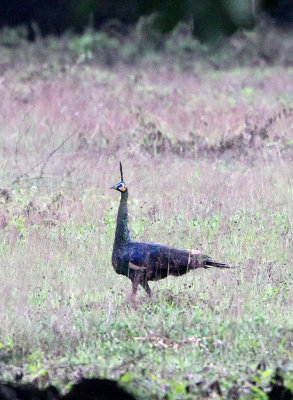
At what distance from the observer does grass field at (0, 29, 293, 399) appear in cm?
467

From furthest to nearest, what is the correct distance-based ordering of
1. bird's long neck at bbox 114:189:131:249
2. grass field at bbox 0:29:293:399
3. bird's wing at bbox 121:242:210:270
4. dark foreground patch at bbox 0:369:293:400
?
bird's long neck at bbox 114:189:131:249
bird's wing at bbox 121:242:210:270
grass field at bbox 0:29:293:399
dark foreground patch at bbox 0:369:293:400

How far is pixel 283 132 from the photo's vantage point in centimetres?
1190

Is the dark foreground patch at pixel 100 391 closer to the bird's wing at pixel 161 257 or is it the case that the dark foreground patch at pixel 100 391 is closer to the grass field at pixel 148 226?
the grass field at pixel 148 226

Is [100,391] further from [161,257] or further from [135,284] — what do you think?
[161,257]

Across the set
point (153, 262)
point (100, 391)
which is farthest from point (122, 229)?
point (100, 391)

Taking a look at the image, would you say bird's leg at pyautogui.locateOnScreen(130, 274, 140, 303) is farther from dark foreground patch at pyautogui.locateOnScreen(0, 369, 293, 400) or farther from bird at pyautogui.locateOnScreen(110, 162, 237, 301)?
dark foreground patch at pyautogui.locateOnScreen(0, 369, 293, 400)

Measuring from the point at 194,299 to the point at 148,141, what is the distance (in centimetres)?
603

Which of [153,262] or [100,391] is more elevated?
[153,262]

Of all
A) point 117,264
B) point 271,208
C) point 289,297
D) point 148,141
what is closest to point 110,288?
point 117,264

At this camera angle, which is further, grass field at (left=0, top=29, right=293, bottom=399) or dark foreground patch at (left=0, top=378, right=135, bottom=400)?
grass field at (left=0, top=29, right=293, bottom=399)

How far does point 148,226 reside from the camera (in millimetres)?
7746

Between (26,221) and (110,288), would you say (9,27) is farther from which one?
(110,288)

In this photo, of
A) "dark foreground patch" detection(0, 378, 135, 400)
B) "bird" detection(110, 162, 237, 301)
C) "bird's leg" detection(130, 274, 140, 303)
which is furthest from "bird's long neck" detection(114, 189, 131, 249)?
"dark foreground patch" detection(0, 378, 135, 400)

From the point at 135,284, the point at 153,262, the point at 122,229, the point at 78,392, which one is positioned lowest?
the point at 78,392
